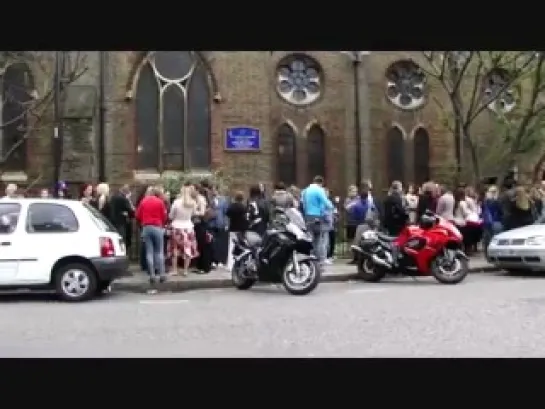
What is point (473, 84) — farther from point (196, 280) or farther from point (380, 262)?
point (196, 280)

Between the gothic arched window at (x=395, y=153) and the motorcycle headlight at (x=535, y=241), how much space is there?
13.2m

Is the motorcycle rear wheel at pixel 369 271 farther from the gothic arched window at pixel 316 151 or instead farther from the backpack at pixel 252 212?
the gothic arched window at pixel 316 151

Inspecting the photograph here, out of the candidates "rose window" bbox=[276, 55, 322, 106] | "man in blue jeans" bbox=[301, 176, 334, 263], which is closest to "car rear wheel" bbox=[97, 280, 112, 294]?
"man in blue jeans" bbox=[301, 176, 334, 263]

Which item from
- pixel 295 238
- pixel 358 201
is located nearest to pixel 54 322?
pixel 295 238

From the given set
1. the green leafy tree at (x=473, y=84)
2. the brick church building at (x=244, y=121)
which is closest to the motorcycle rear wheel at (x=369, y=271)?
the green leafy tree at (x=473, y=84)

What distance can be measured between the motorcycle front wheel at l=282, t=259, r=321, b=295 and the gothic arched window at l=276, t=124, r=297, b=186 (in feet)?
46.1

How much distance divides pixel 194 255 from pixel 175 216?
0.83 metres

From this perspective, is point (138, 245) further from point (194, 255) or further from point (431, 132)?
point (431, 132)

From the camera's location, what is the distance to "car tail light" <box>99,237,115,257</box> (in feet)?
40.7

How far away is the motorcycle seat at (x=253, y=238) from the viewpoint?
43.9 ft

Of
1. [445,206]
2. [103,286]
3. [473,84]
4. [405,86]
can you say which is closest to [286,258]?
[103,286]

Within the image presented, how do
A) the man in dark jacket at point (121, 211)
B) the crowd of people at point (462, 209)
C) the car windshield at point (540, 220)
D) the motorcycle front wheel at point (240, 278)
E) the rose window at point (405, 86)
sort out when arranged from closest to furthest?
the motorcycle front wheel at point (240, 278), the man in dark jacket at point (121, 211), the car windshield at point (540, 220), the crowd of people at point (462, 209), the rose window at point (405, 86)

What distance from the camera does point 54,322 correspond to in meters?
10.1
